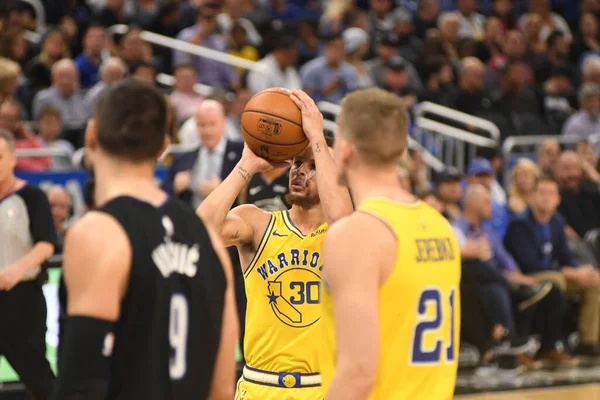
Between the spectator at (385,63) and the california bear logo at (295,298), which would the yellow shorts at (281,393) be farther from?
the spectator at (385,63)

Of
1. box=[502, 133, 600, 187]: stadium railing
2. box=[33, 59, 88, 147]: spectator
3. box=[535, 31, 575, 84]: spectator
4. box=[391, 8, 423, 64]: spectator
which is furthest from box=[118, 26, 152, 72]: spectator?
box=[535, 31, 575, 84]: spectator

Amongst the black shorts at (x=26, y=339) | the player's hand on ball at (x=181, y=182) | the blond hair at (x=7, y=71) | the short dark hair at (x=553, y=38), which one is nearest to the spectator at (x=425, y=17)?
the short dark hair at (x=553, y=38)

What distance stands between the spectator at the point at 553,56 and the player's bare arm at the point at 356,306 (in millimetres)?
12825

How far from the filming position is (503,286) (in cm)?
966

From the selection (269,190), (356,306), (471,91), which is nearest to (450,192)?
(471,91)

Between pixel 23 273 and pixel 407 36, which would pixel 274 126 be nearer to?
pixel 23 273

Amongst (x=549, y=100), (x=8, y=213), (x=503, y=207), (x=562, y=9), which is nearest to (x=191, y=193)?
(x=8, y=213)

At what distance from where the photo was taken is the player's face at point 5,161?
20.4ft

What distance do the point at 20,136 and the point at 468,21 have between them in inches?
333

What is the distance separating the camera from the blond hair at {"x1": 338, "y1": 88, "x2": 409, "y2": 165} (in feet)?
10.5

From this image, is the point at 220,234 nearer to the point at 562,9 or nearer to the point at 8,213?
the point at 8,213

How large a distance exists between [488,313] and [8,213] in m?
4.96

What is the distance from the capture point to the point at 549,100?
14375mm

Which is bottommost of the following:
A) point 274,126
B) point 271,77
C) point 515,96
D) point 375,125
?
point 515,96
